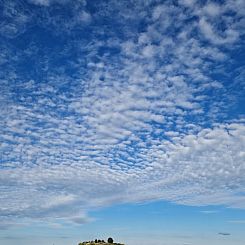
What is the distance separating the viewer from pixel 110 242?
2167 inches

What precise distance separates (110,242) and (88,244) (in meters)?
8.13

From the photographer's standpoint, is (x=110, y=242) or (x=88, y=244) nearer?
(x=88, y=244)

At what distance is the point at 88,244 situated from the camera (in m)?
51.2
